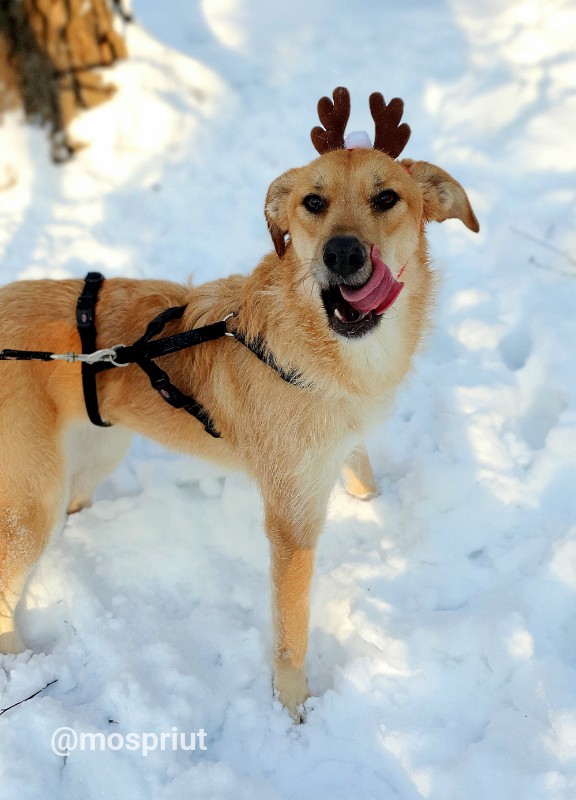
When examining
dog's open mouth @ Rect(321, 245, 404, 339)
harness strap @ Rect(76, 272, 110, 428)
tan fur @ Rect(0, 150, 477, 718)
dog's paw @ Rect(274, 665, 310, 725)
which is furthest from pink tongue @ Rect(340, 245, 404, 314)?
dog's paw @ Rect(274, 665, 310, 725)

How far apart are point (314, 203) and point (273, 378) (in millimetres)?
667

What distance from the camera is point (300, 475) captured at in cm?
239

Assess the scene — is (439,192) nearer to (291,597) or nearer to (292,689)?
(291,597)

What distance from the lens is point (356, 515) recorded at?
10.4ft

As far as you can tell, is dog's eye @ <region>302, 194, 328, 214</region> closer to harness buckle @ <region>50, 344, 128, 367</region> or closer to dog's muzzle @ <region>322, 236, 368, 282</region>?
dog's muzzle @ <region>322, 236, 368, 282</region>

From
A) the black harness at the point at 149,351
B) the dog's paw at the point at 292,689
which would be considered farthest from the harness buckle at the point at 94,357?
the dog's paw at the point at 292,689

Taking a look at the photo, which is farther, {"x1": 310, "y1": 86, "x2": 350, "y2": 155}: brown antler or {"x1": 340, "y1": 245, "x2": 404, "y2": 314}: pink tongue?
{"x1": 310, "y1": 86, "x2": 350, "y2": 155}: brown antler

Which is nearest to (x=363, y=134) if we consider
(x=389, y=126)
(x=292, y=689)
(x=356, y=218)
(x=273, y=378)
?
(x=389, y=126)

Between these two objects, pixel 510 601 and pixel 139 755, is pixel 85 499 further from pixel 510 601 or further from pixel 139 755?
pixel 510 601

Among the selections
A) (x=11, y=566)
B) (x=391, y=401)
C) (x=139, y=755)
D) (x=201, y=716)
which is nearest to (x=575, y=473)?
(x=391, y=401)

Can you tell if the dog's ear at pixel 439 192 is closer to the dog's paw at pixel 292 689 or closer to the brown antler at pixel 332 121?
the brown antler at pixel 332 121

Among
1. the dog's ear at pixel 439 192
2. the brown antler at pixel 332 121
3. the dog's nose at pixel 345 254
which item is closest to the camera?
the dog's nose at pixel 345 254

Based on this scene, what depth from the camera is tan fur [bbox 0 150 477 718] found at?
2273 millimetres

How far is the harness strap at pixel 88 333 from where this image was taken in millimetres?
2473
